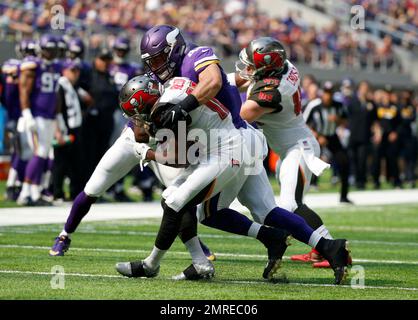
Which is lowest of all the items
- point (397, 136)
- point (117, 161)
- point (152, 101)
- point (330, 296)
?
point (397, 136)

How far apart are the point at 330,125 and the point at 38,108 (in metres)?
3.92

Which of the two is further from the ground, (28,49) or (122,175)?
(28,49)

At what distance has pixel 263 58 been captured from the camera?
8.25 meters

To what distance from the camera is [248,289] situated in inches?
267

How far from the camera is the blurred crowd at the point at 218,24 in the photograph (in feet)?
71.4

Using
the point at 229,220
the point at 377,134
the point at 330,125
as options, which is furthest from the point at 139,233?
the point at 377,134

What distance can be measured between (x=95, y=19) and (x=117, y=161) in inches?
605

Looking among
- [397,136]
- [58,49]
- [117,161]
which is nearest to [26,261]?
[117,161]

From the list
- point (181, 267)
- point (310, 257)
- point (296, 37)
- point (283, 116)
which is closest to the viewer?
point (181, 267)

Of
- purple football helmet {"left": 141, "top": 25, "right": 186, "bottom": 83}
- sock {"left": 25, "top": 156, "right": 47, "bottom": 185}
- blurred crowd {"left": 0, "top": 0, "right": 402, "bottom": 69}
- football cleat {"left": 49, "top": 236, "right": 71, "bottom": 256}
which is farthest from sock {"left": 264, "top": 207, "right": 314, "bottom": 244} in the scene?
blurred crowd {"left": 0, "top": 0, "right": 402, "bottom": 69}

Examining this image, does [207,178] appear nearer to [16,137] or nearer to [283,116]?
[283,116]

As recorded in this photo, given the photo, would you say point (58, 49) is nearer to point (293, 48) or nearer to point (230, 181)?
point (230, 181)

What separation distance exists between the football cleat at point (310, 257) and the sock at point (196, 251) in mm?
1529

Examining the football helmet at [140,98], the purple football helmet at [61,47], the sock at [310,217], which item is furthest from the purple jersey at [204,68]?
the purple football helmet at [61,47]
